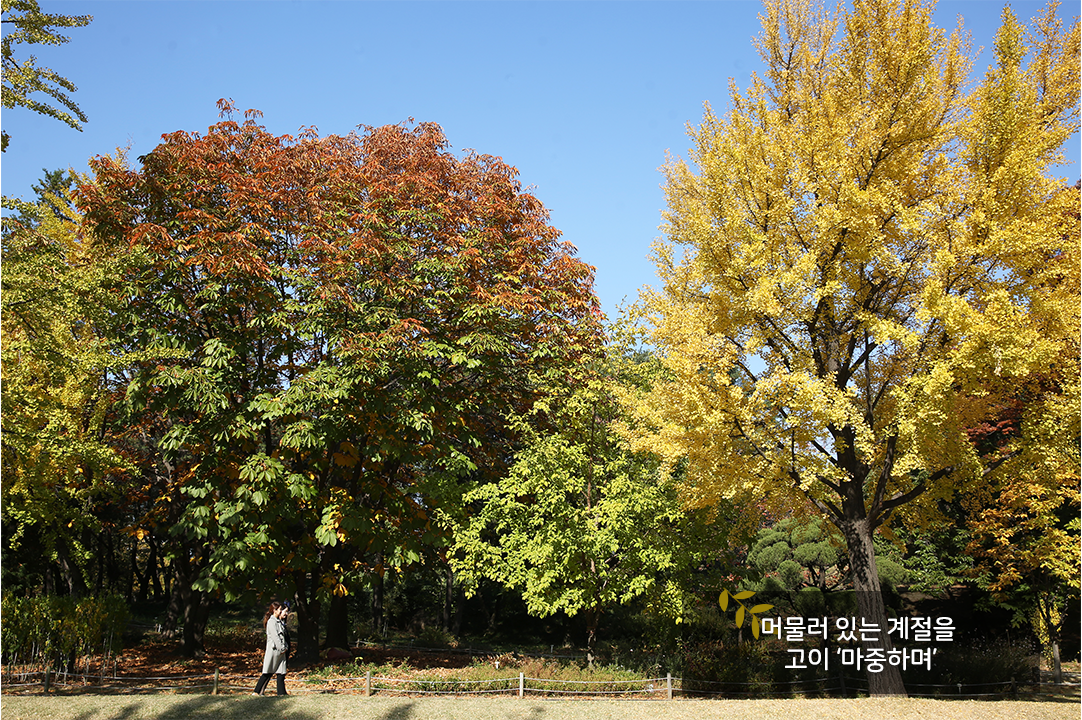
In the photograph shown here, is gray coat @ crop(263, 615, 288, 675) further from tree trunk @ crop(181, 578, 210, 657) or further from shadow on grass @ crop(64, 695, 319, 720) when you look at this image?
tree trunk @ crop(181, 578, 210, 657)

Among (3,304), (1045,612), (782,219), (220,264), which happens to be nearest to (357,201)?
(220,264)

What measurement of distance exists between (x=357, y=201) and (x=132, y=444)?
12600 millimetres

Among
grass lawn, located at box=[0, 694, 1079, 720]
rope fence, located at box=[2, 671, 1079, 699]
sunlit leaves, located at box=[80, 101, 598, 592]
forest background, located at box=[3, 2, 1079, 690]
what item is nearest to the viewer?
grass lawn, located at box=[0, 694, 1079, 720]

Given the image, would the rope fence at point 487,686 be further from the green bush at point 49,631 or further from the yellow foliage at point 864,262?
the yellow foliage at point 864,262

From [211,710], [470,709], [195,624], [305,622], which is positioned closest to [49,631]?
[195,624]

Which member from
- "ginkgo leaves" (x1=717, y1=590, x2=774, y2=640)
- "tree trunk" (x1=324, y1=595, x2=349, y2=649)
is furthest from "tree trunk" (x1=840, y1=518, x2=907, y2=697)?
"tree trunk" (x1=324, y1=595, x2=349, y2=649)

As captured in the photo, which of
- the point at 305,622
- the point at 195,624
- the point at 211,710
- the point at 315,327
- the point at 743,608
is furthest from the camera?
the point at 743,608

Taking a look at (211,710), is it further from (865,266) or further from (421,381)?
(865,266)

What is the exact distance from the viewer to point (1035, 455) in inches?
378

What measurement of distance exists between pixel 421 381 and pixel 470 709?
235 inches

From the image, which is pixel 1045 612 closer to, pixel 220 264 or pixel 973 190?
pixel 973 190

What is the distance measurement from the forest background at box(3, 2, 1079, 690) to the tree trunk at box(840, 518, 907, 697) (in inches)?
3.8

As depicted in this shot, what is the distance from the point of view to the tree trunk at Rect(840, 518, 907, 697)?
424 inches

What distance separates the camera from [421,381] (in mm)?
13727
